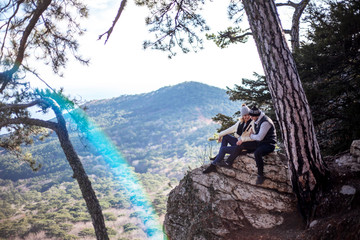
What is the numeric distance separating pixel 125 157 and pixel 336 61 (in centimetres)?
7893

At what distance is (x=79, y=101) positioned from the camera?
6770 mm

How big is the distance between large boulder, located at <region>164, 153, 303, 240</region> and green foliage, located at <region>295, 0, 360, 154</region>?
1320 mm

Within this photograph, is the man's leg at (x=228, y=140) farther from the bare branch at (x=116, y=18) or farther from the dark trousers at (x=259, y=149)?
the bare branch at (x=116, y=18)

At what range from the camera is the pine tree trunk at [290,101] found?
2.86m

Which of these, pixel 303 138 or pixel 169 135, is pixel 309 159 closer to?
pixel 303 138

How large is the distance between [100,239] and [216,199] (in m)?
3.39

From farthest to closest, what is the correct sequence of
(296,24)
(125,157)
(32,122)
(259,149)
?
(125,157), (296,24), (32,122), (259,149)

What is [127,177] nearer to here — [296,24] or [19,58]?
[19,58]

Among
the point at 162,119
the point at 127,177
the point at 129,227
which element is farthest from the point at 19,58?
the point at 162,119

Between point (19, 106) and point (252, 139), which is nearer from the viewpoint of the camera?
point (252, 139)

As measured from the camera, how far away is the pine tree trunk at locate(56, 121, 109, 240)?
5418 mm

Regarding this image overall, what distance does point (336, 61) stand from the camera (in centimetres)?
419

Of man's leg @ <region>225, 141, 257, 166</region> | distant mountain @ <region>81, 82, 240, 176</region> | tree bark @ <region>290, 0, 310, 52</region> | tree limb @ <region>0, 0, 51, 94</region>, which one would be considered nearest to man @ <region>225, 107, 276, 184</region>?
man's leg @ <region>225, 141, 257, 166</region>

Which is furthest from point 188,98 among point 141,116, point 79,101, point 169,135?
point 79,101
